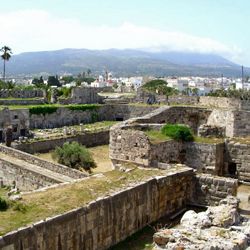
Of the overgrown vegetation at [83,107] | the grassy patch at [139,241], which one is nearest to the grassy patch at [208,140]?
the grassy patch at [139,241]

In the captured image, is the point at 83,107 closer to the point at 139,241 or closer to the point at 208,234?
the point at 139,241

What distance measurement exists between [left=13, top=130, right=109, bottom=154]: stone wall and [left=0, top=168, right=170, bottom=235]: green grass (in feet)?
49.1

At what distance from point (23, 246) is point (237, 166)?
10519 mm

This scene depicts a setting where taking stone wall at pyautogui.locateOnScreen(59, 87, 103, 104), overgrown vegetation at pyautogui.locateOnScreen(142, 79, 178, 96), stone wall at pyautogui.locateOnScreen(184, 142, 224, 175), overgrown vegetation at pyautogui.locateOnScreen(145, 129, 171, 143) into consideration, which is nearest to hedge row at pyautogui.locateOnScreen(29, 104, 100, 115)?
stone wall at pyautogui.locateOnScreen(59, 87, 103, 104)

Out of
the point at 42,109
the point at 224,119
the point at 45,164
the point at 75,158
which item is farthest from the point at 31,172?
the point at 42,109

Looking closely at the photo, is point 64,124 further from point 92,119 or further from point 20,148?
point 20,148

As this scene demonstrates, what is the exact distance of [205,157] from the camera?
1723 cm

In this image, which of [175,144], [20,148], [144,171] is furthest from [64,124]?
[144,171]

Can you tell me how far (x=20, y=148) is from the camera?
26.5 meters

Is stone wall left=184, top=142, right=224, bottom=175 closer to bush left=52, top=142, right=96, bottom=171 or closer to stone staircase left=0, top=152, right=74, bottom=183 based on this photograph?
stone staircase left=0, top=152, right=74, bottom=183

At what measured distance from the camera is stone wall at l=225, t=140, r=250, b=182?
56.7ft

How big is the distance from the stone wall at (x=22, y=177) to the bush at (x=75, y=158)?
9.44 ft

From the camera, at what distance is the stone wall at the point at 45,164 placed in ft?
61.7

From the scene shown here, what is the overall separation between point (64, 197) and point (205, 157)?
7815 mm
